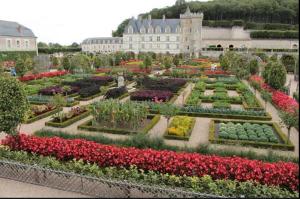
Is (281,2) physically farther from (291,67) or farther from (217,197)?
(217,197)

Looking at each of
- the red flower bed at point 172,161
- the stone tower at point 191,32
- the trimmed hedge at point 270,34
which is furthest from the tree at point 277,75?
the trimmed hedge at point 270,34

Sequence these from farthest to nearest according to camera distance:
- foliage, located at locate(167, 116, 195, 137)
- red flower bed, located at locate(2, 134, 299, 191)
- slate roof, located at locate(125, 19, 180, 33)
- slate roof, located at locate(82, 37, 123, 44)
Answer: slate roof, located at locate(82, 37, 123, 44), slate roof, located at locate(125, 19, 180, 33), foliage, located at locate(167, 116, 195, 137), red flower bed, located at locate(2, 134, 299, 191)

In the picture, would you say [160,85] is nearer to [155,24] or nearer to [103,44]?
[155,24]

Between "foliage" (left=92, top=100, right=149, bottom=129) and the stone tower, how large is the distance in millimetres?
53039

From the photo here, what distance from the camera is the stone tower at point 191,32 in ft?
215

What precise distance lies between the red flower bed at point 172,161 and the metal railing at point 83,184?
87cm

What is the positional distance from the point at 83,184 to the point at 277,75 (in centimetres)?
1631

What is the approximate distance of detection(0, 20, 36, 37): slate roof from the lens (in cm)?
5269

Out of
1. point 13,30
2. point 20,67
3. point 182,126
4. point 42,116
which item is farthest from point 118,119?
point 13,30

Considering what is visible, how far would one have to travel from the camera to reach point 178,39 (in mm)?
67500

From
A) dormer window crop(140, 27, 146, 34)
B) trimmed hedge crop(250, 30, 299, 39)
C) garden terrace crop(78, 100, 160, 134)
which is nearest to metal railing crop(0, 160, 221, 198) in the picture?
garden terrace crop(78, 100, 160, 134)

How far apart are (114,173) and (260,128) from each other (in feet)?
27.0

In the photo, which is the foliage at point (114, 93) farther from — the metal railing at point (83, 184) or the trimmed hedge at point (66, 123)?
the metal railing at point (83, 184)

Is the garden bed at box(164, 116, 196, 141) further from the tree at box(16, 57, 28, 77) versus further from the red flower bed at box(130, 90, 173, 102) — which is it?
the tree at box(16, 57, 28, 77)
